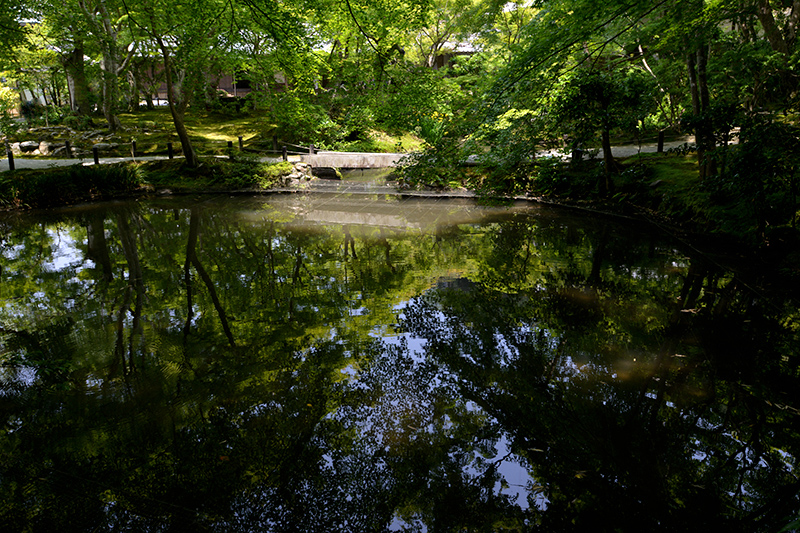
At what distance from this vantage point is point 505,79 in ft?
22.9

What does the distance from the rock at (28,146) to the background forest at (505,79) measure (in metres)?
1.18

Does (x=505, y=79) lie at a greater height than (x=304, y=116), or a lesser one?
lesser

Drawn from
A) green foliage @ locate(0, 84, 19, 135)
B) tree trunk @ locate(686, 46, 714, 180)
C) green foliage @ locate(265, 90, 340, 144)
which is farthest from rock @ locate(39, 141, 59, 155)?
tree trunk @ locate(686, 46, 714, 180)

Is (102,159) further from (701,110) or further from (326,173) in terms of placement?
(701,110)

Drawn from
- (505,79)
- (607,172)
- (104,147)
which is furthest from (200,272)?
(104,147)

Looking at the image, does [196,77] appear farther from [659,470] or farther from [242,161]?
[659,470]

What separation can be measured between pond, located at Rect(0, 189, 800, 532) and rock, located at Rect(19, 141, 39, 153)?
14971 millimetres

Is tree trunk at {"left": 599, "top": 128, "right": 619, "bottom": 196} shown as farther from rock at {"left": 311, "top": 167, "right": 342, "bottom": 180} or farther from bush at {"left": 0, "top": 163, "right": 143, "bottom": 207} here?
bush at {"left": 0, "top": 163, "right": 143, "bottom": 207}

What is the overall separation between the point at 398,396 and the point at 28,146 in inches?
892

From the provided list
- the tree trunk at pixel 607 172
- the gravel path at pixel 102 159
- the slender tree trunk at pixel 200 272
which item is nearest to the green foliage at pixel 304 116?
→ the gravel path at pixel 102 159

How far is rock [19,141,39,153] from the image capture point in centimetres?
1933

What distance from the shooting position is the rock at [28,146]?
19325 millimetres

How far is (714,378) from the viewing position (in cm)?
443

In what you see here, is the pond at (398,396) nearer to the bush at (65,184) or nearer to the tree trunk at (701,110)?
the tree trunk at (701,110)
